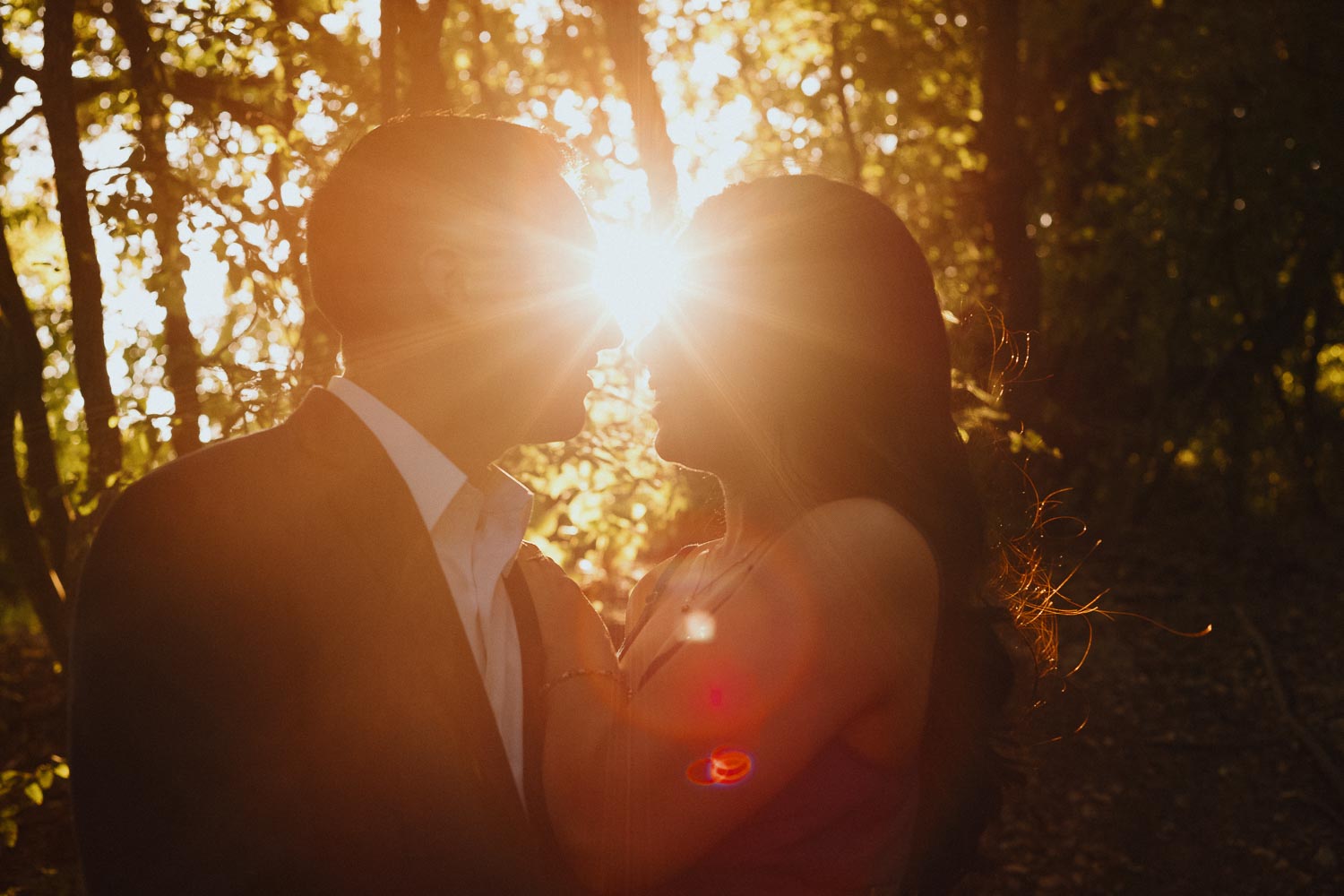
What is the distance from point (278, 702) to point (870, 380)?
1678 millimetres

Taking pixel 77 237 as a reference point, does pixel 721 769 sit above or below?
below

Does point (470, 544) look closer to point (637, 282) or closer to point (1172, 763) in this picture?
point (637, 282)

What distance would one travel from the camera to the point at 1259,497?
16984 millimetres

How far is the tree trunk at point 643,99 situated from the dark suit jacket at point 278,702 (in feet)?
15.5

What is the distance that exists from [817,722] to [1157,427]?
13738 millimetres

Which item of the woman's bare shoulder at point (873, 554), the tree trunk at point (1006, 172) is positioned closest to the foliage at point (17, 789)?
the woman's bare shoulder at point (873, 554)

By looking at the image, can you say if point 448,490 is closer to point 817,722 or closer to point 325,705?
point 325,705

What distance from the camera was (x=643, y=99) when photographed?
6711mm

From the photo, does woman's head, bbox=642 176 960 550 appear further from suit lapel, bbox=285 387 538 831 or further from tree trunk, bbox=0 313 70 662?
tree trunk, bbox=0 313 70 662

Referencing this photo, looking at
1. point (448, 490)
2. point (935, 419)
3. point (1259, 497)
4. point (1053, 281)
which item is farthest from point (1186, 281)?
point (448, 490)

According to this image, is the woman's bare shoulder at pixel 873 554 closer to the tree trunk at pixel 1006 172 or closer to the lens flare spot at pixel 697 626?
the lens flare spot at pixel 697 626

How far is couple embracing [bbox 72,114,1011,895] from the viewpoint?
1955mm


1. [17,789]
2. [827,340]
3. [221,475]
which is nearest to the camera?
[221,475]

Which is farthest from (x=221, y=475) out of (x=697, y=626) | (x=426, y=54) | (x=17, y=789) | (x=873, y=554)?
(x=426, y=54)
